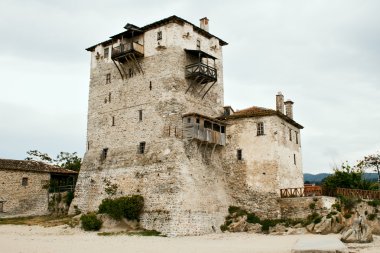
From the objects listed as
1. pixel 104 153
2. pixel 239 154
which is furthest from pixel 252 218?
pixel 104 153

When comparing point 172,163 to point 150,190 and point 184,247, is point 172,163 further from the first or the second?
point 184,247

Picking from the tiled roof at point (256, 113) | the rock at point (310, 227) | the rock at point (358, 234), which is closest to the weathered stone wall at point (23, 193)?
the tiled roof at point (256, 113)

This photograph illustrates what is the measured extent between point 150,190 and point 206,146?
5.89m

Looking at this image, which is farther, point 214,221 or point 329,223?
point 214,221

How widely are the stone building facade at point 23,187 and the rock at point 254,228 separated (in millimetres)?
19656

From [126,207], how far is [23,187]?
1361 cm

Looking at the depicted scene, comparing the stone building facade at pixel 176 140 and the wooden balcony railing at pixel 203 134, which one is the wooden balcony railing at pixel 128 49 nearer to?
the stone building facade at pixel 176 140

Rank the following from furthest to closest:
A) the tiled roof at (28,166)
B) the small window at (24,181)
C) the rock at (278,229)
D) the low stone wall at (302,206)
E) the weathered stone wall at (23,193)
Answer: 1. the small window at (24,181)
2. the tiled roof at (28,166)
3. the weathered stone wall at (23,193)
4. the low stone wall at (302,206)
5. the rock at (278,229)

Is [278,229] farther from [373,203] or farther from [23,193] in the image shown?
[23,193]

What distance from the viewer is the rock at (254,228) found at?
1261 inches

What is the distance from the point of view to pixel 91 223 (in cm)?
3191

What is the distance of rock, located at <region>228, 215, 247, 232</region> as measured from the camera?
32.7 m

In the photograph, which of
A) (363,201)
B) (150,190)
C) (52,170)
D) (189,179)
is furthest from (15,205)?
(363,201)

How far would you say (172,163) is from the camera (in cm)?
3209
